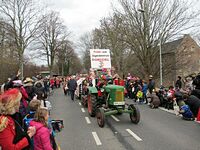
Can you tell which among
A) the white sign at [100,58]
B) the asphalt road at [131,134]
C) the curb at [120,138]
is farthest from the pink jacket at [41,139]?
the white sign at [100,58]

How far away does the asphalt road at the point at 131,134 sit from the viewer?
6.79 m

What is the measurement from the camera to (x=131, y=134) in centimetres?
800

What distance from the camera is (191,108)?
9.80 m

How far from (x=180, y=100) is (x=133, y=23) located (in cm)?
1515

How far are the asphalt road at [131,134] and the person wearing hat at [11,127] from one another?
12.4 ft

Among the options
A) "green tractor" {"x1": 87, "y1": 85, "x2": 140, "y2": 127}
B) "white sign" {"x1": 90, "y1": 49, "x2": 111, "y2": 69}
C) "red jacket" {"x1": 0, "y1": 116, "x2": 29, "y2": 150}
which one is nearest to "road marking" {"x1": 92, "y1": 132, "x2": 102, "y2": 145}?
"green tractor" {"x1": 87, "y1": 85, "x2": 140, "y2": 127}

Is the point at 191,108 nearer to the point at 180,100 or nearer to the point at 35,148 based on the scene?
the point at 180,100

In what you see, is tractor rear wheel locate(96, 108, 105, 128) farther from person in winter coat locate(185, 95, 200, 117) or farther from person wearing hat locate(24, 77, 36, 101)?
person in winter coat locate(185, 95, 200, 117)

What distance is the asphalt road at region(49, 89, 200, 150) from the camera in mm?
6793

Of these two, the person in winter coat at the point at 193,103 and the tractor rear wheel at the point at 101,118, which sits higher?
the person in winter coat at the point at 193,103

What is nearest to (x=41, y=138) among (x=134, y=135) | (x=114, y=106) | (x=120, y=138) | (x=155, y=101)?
(x=120, y=138)

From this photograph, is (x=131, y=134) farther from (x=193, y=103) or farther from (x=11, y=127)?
(x=11, y=127)

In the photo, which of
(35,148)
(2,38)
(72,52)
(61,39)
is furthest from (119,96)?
(72,52)

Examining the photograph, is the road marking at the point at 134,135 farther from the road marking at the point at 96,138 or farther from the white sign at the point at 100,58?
the white sign at the point at 100,58
